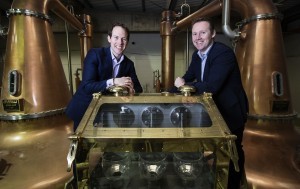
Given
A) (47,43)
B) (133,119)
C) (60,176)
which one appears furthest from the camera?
(47,43)

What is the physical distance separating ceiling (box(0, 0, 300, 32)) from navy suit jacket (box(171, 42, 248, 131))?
298 centimetres

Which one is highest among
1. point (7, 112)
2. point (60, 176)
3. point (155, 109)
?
point (155, 109)

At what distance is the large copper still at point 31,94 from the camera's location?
1.82 meters

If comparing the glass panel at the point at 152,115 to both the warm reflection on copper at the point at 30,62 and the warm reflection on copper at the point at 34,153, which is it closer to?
the warm reflection on copper at the point at 34,153

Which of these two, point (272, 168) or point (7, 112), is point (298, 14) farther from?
point (7, 112)

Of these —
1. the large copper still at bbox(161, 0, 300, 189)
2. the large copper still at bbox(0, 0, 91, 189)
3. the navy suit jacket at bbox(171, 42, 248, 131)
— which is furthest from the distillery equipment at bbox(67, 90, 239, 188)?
the large copper still at bbox(161, 0, 300, 189)

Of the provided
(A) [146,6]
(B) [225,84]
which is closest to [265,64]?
(B) [225,84]

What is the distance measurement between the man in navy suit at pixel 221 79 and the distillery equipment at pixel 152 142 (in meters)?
0.19

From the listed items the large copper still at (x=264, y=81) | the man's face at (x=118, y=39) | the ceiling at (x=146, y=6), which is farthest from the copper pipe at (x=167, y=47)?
the man's face at (x=118, y=39)

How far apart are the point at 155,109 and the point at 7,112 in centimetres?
148

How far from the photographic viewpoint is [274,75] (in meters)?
1.97

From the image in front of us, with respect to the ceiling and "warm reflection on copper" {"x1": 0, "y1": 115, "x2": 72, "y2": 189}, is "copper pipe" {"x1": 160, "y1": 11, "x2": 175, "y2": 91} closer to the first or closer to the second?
the ceiling

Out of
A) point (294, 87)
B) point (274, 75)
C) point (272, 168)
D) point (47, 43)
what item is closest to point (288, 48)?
point (294, 87)

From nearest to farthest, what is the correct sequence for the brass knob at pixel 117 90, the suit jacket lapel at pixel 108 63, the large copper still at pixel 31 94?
the brass knob at pixel 117 90
the suit jacket lapel at pixel 108 63
the large copper still at pixel 31 94
